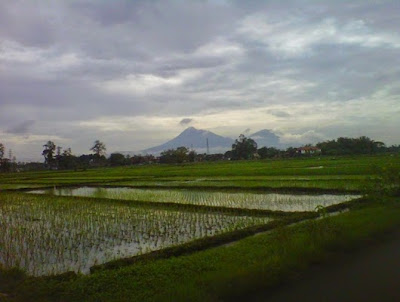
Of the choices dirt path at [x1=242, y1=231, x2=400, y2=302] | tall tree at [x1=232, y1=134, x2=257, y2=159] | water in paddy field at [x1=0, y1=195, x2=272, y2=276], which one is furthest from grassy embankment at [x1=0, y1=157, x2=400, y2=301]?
tall tree at [x1=232, y1=134, x2=257, y2=159]

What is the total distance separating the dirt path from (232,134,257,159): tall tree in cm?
7207

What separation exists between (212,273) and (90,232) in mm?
5173

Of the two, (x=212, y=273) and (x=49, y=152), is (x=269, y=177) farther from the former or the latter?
(x=49, y=152)

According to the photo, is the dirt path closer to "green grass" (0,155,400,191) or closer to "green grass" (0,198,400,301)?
"green grass" (0,198,400,301)

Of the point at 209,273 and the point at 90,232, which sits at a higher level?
the point at 209,273

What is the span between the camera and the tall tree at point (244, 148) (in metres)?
77.1

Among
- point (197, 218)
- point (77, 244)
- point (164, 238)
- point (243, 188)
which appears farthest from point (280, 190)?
point (77, 244)

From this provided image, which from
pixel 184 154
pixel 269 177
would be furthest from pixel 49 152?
pixel 269 177

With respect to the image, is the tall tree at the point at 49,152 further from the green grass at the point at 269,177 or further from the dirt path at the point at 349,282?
the dirt path at the point at 349,282

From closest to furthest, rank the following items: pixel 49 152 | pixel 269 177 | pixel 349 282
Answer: pixel 349 282 < pixel 269 177 < pixel 49 152

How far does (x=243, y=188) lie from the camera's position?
696 inches

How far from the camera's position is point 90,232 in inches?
351

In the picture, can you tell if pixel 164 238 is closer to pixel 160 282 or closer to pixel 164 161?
pixel 160 282

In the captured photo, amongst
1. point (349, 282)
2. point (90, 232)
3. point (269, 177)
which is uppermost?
point (269, 177)
